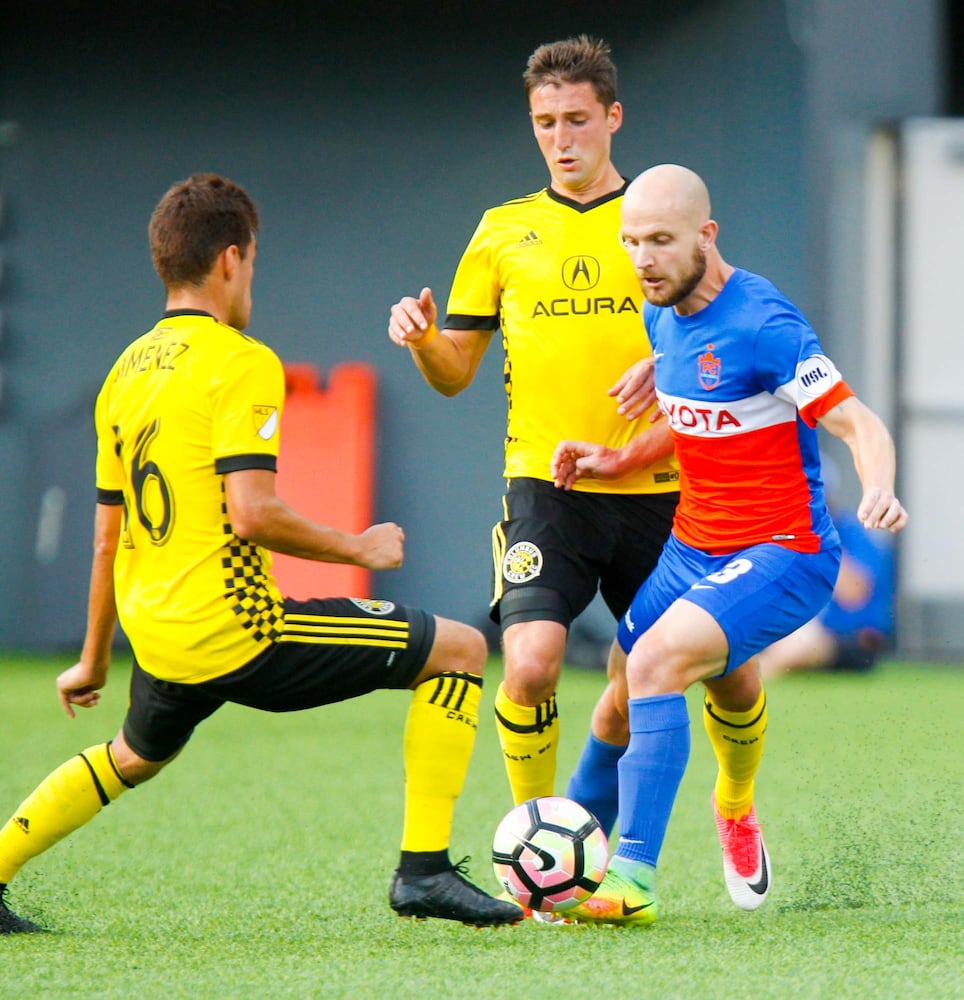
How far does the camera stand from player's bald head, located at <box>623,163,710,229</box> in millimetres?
4137

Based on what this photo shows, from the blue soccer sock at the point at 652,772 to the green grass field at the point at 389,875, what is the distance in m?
0.22

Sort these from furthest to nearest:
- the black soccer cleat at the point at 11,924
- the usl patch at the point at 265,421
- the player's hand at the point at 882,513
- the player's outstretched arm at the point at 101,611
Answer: the player's outstretched arm at the point at 101,611, the black soccer cleat at the point at 11,924, the usl patch at the point at 265,421, the player's hand at the point at 882,513

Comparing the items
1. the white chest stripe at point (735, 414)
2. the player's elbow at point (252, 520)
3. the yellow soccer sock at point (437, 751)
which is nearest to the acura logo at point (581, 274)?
the white chest stripe at point (735, 414)

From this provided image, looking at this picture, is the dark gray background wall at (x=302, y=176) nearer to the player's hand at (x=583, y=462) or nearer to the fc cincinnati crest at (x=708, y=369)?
the player's hand at (x=583, y=462)

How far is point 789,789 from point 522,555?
2.39 m

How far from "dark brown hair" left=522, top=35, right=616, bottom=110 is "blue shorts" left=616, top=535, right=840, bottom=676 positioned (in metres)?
1.37

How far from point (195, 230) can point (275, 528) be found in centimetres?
81

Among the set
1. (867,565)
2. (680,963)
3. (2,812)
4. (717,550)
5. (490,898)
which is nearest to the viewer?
(680,963)

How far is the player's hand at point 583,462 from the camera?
A: 15.0ft

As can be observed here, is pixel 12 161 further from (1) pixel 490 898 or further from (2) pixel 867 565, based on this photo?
(1) pixel 490 898

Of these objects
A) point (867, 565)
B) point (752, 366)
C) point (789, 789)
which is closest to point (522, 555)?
point (752, 366)

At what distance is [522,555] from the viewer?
15.2ft

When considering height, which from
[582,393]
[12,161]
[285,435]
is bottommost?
[285,435]

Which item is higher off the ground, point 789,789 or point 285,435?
point 285,435
